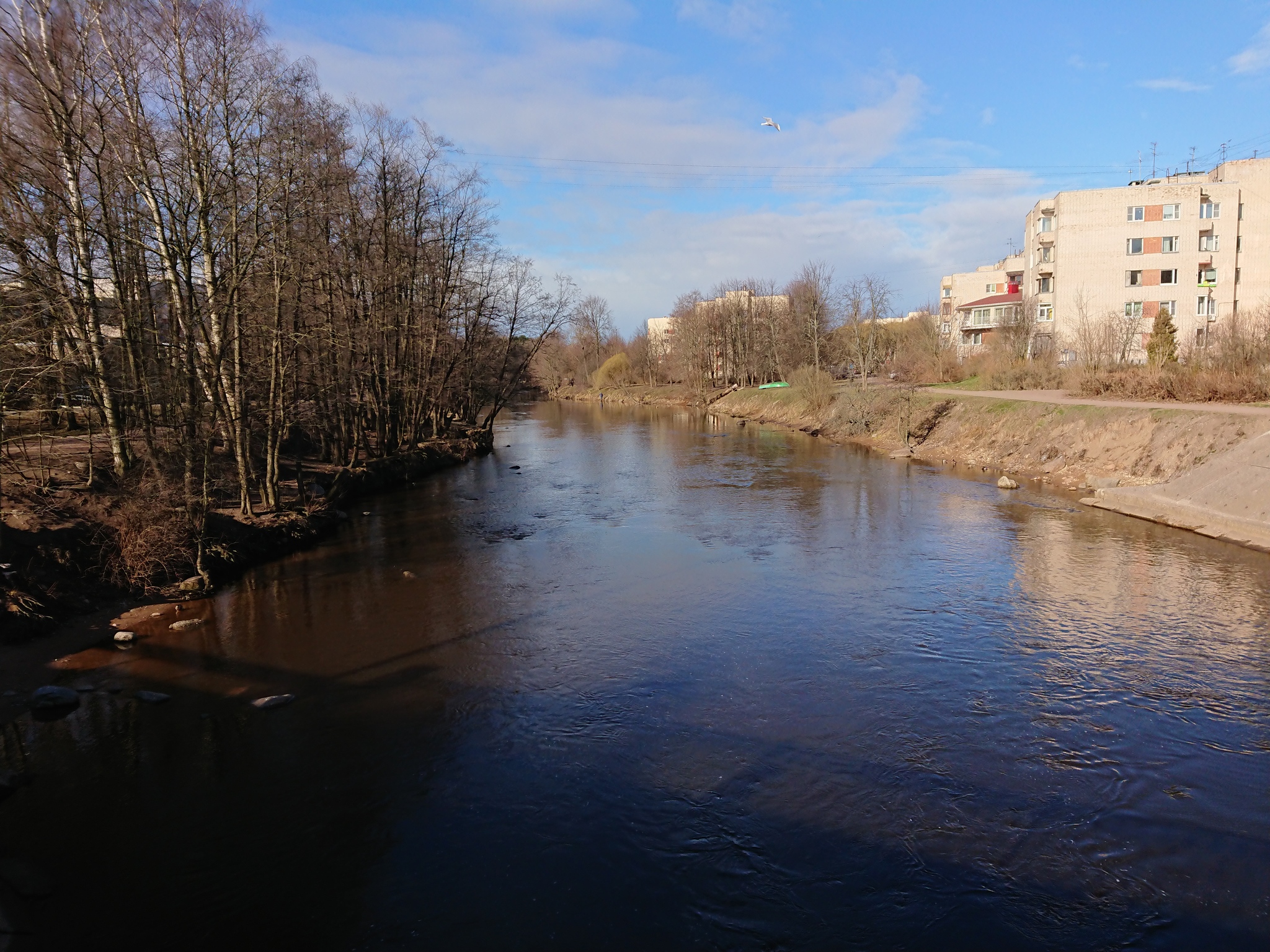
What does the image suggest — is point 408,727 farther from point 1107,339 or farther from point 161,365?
point 1107,339

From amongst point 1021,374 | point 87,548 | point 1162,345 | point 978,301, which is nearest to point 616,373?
point 978,301

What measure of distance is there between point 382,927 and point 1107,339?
3628cm

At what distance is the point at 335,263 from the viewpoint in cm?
2511

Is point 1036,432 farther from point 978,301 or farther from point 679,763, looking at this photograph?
point 978,301

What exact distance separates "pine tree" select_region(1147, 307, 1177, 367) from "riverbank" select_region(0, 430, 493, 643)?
104 feet

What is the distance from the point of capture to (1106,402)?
94.9ft

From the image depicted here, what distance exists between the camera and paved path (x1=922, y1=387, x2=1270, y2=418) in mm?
23203

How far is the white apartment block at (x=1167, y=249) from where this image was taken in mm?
50625

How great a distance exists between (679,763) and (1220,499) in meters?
17.3

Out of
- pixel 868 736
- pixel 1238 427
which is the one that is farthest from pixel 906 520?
pixel 868 736

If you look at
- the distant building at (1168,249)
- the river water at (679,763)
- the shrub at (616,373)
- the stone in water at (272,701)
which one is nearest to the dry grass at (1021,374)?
the distant building at (1168,249)

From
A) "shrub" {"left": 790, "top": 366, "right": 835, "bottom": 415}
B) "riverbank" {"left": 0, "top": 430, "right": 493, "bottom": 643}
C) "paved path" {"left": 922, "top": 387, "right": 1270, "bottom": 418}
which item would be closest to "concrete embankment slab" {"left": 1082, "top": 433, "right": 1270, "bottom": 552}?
"paved path" {"left": 922, "top": 387, "right": 1270, "bottom": 418}

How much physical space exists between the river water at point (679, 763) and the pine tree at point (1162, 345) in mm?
18200

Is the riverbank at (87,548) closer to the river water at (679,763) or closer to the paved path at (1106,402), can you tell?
the river water at (679,763)
